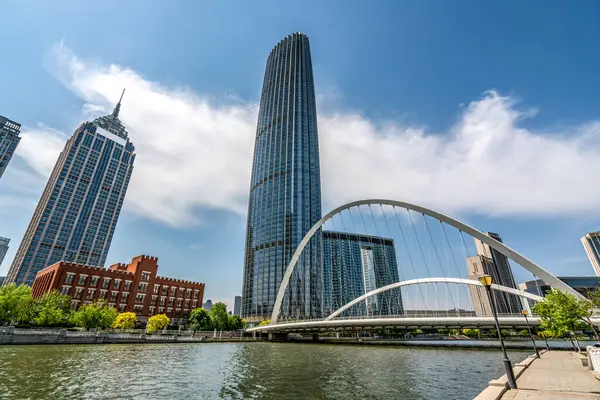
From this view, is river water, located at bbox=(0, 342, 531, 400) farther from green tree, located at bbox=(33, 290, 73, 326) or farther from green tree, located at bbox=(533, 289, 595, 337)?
green tree, located at bbox=(33, 290, 73, 326)

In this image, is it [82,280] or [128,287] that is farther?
[128,287]

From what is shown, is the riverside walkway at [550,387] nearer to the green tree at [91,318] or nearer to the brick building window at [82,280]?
the green tree at [91,318]

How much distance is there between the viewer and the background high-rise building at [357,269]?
154m

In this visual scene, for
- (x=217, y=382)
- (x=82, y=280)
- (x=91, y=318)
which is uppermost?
(x=82, y=280)

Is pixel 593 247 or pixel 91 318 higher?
pixel 593 247

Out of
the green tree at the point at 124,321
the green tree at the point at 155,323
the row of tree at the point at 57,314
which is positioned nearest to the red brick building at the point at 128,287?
the row of tree at the point at 57,314

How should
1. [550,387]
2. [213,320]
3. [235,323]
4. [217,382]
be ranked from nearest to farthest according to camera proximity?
[550,387] → [217,382] → [213,320] → [235,323]

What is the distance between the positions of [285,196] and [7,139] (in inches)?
5781

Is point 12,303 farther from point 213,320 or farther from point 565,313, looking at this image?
point 565,313

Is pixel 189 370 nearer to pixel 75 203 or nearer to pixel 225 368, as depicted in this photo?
pixel 225 368

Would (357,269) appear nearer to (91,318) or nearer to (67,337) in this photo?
(91,318)

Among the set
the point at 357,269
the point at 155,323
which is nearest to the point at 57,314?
the point at 155,323

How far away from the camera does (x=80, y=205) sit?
153 metres

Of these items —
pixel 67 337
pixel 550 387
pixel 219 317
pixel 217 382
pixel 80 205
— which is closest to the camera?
pixel 550 387
